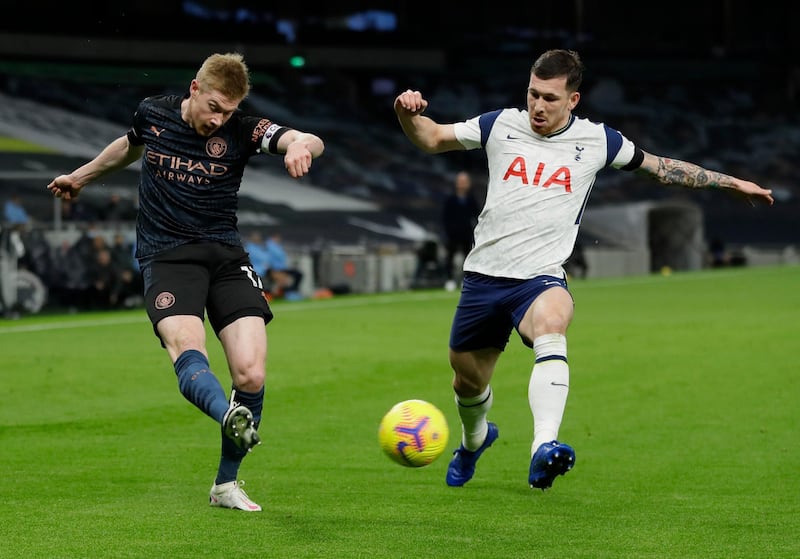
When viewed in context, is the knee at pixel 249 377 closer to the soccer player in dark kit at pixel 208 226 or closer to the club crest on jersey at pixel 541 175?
the soccer player in dark kit at pixel 208 226

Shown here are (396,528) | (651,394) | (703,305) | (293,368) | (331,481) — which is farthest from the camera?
(703,305)

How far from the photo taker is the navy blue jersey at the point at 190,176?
6.50 metres

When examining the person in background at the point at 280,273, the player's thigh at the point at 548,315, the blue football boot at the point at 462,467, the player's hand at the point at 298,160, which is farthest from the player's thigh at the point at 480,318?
the person in background at the point at 280,273

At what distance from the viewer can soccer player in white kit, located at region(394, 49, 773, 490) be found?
22.1 feet

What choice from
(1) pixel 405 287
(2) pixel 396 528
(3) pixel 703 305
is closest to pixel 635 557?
(2) pixel 396 528

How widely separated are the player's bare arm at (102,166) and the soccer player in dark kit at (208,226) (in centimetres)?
14

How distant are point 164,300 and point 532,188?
203cm

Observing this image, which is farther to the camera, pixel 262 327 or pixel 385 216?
pixel 385 216

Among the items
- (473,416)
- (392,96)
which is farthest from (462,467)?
(392,96)

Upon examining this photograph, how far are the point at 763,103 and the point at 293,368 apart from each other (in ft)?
146

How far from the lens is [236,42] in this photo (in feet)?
154

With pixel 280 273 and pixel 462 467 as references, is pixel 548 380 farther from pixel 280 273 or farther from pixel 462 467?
pixel 280 273

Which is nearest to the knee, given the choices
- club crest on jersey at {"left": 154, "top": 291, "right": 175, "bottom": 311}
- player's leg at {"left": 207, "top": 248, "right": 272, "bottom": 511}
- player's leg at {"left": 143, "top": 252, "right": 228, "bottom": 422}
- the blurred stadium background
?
player's leg at {"left": 207, "top": 248, "right": 272, "bottom": 511}

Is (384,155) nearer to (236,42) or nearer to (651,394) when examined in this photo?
(236,42)
